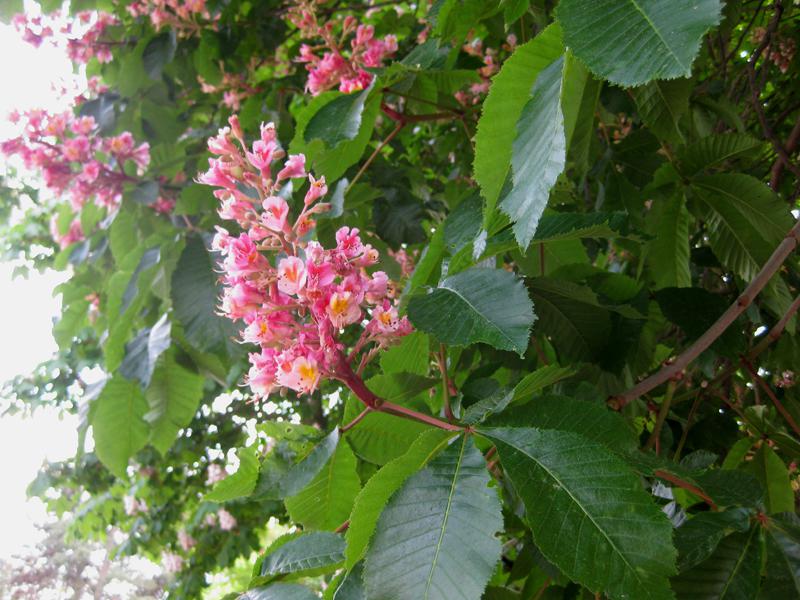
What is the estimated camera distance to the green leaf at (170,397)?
171 cm

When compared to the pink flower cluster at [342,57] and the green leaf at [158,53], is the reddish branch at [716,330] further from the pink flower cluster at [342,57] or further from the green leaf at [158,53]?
the green leaf at [158,53]

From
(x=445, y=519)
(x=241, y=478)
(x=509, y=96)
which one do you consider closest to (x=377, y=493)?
(x=445, y=519)

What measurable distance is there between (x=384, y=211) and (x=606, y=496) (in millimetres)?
1381

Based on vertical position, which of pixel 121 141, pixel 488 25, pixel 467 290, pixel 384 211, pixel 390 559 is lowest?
pixel 390 559

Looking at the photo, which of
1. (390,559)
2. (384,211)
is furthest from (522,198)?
(384,211)

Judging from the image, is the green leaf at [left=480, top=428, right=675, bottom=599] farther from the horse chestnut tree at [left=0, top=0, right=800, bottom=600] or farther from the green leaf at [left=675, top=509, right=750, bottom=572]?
the green leaf at [left=675, top=509, right=750, bottom=572]

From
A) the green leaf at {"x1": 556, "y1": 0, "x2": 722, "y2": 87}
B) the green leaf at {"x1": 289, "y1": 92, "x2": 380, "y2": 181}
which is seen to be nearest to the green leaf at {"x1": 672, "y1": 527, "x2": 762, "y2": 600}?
the green leaf at {"x1": 556, "y1": 0, "x2": 722, "y2": 87}

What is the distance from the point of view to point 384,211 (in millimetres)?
1906

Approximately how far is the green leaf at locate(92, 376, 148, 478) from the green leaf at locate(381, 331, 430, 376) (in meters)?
0.92

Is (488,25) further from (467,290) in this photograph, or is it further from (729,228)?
(467,290)

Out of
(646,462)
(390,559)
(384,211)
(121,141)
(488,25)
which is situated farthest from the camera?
(121,141)

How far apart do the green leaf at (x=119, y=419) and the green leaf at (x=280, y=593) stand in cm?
100

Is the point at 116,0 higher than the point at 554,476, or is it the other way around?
the point at 116,0

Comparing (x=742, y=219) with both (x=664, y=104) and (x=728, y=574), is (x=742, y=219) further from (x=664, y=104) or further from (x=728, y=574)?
(x=728, y=574)
